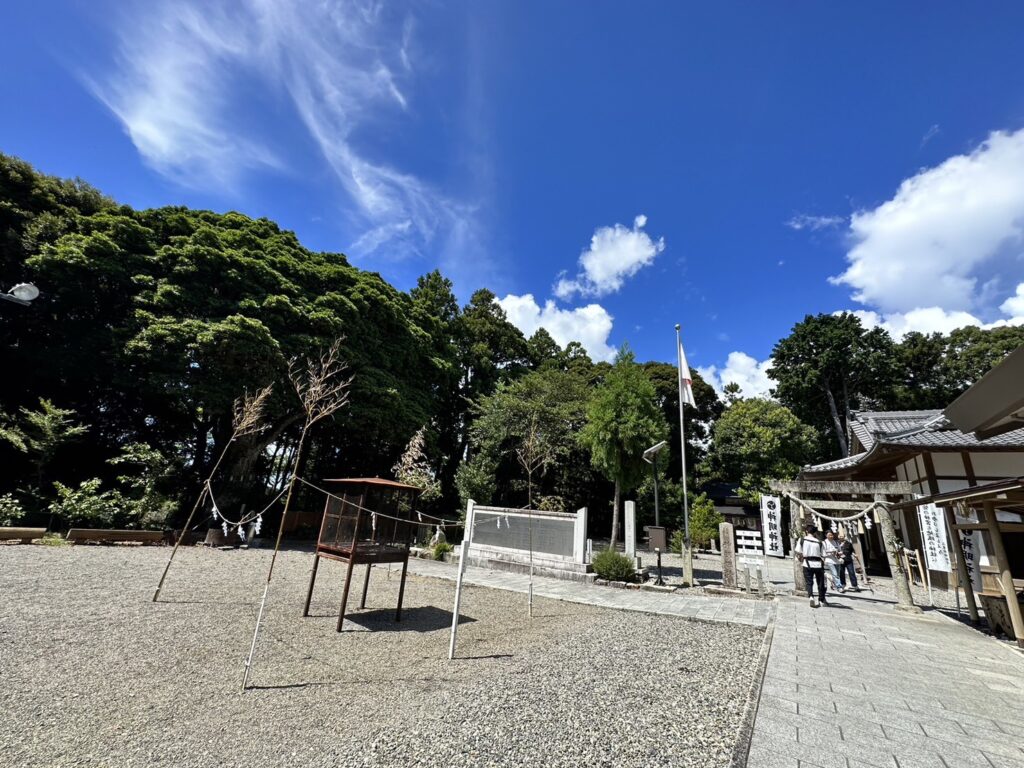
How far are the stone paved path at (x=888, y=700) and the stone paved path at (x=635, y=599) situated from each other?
3.92 ft

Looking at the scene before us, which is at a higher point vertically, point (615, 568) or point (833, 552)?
point (833, 552)

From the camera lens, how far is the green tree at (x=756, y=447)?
24.7m

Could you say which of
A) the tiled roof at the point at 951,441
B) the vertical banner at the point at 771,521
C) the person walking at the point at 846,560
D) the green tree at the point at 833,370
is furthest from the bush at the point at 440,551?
the green tree at the point at 833,370

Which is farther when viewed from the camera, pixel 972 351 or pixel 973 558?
pixel 972 351

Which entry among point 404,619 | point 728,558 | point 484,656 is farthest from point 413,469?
point 484,656

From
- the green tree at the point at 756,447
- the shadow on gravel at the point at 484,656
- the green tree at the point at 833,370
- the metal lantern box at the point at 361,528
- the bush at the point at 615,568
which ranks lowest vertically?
the shadow on gravel at the point at 484,656

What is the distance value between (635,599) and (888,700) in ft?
18.5

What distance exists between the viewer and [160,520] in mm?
14273

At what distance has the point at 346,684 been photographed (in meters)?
4.11

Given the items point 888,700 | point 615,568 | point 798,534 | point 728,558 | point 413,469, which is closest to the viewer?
point 888,700

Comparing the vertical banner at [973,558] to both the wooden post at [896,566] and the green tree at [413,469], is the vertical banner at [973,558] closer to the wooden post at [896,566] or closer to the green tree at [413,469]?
the wooden post at [896,566]

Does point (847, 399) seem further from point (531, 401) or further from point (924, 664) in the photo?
point (924, 664)

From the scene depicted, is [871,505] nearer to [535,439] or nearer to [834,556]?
[834,556]

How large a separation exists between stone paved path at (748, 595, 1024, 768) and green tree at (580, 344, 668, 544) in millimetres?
7546
